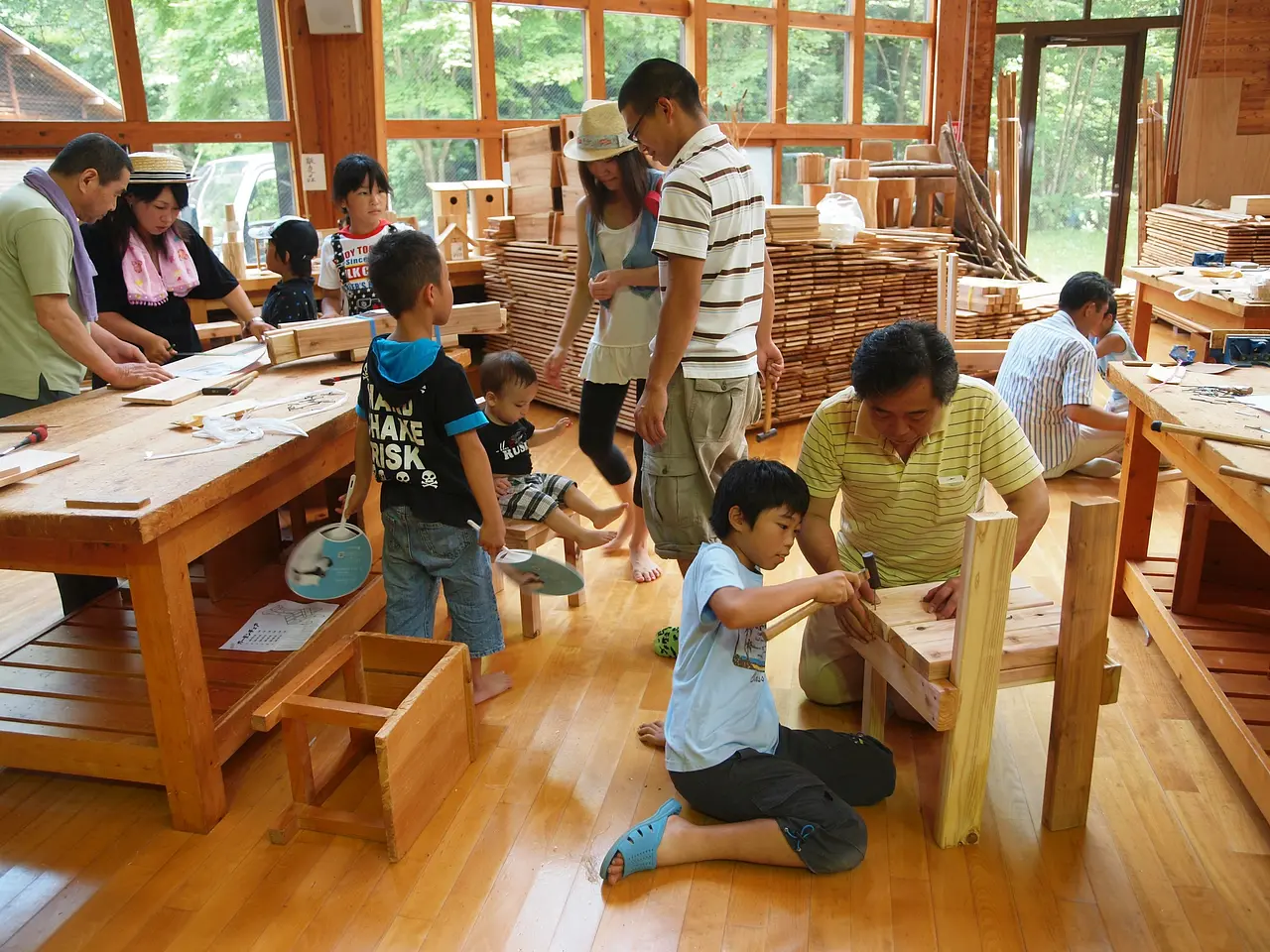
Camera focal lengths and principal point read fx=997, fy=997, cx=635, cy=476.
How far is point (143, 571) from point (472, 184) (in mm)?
5550

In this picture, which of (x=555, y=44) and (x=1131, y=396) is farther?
(x=555, y=44)

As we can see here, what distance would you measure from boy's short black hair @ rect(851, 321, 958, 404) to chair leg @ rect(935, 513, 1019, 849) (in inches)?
14.9

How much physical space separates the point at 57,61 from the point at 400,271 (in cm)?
464

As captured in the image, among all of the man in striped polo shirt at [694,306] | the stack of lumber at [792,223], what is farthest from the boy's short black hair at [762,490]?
the stack of lumber at [792,223]

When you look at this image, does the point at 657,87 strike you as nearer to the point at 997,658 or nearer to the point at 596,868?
the point at 997,658

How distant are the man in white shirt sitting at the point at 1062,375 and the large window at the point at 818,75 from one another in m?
5.97

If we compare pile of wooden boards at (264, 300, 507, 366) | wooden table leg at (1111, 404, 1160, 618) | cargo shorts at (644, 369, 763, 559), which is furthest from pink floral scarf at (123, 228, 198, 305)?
wooden table leg at (1111, 404, 1160, 618)

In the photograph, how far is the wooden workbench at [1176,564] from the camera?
2346 millimetres

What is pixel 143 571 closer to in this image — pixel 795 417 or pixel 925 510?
pixel 925 510

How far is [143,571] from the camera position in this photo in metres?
2.26

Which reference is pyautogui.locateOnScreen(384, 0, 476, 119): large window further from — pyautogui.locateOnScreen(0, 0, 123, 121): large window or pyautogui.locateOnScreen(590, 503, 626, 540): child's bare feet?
pyautogui.locateOnScreen(590, 503, 626, 540): child's bare feet

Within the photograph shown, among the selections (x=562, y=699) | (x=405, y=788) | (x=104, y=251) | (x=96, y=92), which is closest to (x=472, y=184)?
(x=96, y=92)

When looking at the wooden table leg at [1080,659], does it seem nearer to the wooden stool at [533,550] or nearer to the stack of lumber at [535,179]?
the wooden stool at [533,550]

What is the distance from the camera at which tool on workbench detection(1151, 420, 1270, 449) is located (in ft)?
7.89
